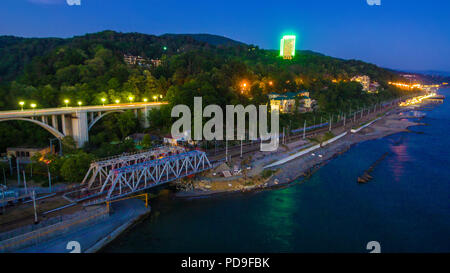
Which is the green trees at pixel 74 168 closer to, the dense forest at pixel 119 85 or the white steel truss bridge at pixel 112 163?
the white steel truss bridge at pixel 112 163

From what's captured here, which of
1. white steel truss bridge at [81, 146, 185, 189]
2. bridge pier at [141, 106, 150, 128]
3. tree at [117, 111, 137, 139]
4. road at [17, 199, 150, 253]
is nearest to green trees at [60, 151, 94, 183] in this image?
white steel truss bridge at [81, 146, 185, 189]

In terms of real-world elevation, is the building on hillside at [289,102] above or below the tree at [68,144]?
above

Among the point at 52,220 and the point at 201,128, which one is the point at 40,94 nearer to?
the point at 201,128

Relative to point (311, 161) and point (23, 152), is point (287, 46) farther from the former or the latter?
point (23, 152)

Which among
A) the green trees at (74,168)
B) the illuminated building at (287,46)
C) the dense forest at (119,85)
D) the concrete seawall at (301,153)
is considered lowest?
the concrete seawall at (301,153)

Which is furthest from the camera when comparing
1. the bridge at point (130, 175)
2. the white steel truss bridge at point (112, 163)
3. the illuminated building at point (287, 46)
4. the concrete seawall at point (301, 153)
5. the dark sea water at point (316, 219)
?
the illuminated building at point (287, 46)

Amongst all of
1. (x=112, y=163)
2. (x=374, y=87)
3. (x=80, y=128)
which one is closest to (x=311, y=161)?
(x=112, y=163)

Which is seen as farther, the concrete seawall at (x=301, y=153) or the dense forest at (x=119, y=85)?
the dense forest at (x=119, y=85)

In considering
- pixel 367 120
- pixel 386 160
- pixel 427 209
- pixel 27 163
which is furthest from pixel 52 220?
pixel 367 120

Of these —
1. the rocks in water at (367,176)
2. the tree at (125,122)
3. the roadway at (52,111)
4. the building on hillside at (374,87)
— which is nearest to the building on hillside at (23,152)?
the roadway at (52,111)
